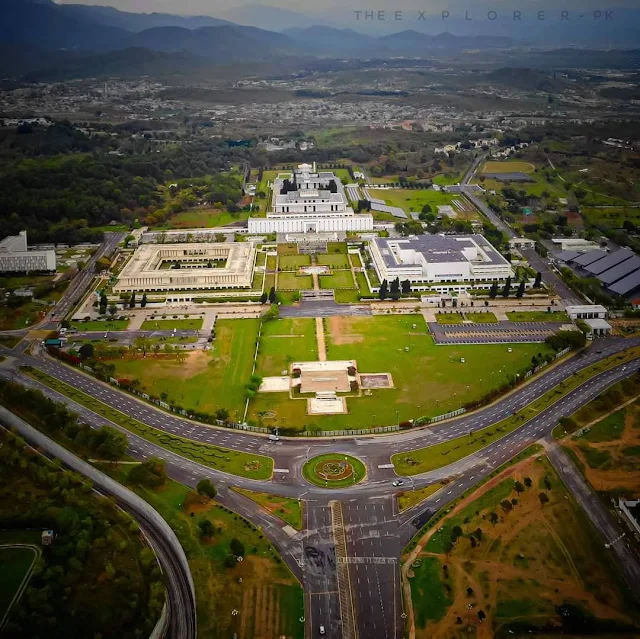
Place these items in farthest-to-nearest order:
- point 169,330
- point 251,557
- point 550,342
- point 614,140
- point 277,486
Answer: point 614,140, point 169,330, point 550,342, point 277,486, point 251,557

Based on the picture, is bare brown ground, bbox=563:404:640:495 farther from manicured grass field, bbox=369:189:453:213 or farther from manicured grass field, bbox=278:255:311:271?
manicured grass field, bbox=369:189:453:213

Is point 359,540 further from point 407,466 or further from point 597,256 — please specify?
point 597,256

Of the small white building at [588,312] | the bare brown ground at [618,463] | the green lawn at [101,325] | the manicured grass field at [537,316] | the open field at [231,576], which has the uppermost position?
the small white building at [588,312]

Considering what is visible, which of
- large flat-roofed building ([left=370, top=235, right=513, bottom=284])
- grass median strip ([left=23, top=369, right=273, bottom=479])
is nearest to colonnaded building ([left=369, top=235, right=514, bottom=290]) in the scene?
large flat-roofed building ([left=370, top=235, right=513, bottom=284])

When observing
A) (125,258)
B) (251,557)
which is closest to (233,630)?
(251,557)

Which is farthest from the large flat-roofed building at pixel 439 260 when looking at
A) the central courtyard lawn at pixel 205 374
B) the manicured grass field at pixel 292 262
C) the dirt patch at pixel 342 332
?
the central courtyard lawn at pixel 205 374

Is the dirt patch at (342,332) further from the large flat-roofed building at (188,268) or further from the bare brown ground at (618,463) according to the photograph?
the bare brown ground at (618,463)
